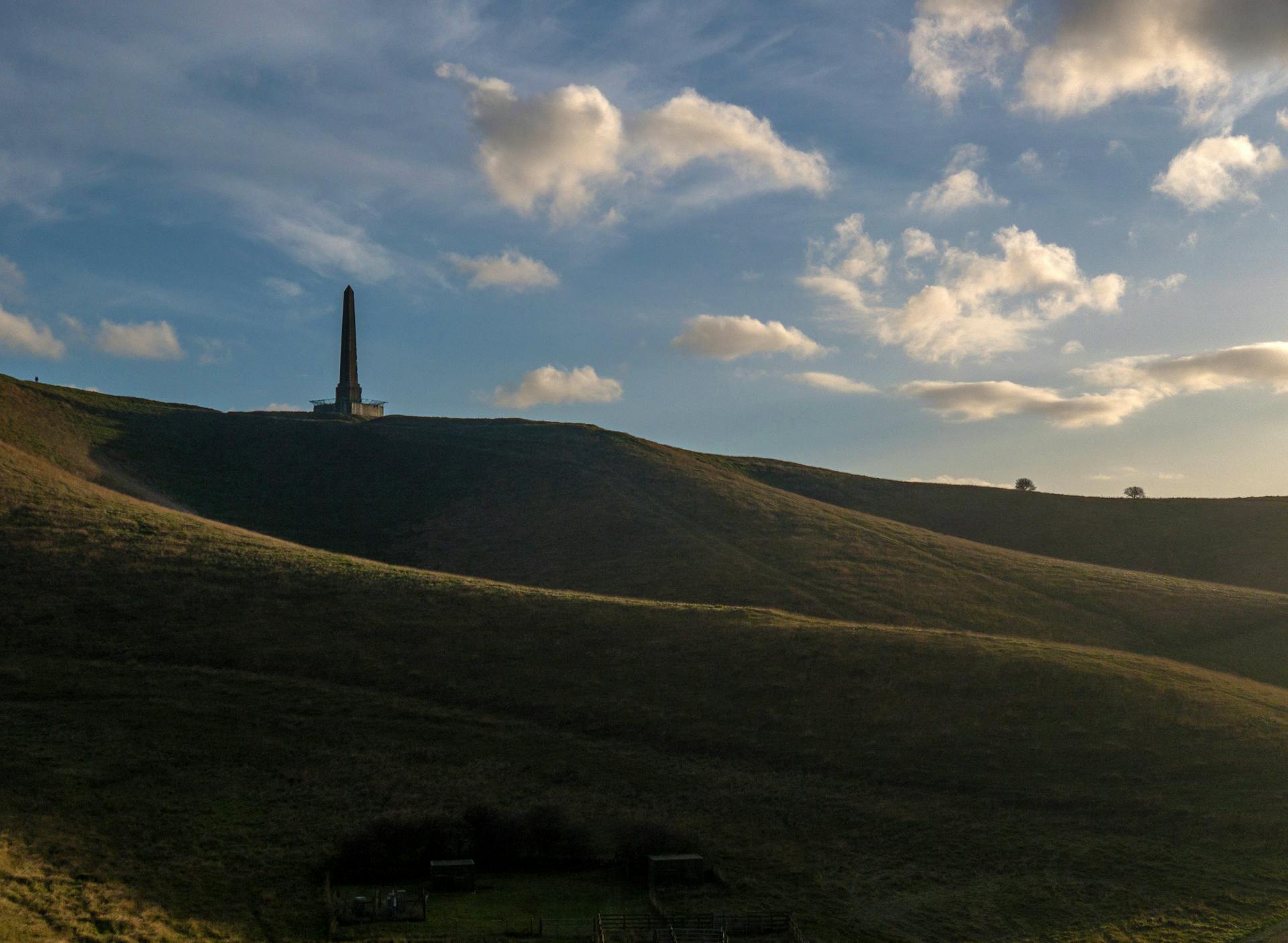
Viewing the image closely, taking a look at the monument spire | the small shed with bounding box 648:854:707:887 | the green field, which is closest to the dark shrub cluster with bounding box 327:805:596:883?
the green field

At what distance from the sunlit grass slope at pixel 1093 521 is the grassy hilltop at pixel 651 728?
48.8 feet

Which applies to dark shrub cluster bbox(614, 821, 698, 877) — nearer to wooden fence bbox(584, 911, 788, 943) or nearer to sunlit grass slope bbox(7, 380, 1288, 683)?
wooden fence bbox(584, 911, 788, 943)

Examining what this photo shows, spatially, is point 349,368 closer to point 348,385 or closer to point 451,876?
point 348,385

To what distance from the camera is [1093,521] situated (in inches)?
3755

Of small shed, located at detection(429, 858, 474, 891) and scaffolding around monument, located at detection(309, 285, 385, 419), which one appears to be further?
scaffolding around monument, located at detection(309, 285, 385, 419)

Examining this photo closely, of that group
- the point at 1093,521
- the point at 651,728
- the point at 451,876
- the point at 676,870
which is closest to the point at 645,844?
the point at 676,870

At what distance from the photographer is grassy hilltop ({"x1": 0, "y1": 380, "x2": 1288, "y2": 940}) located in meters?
26.1

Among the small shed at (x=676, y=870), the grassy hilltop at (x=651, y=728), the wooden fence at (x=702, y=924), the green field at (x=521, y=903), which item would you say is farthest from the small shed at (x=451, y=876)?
the small shed at (x=676, y=870)

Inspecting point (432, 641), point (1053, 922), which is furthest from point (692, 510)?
point (1053, 922)

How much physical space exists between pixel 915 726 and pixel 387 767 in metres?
21.0

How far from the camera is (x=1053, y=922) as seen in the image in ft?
82.1

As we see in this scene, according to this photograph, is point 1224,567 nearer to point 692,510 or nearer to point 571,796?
point 692,510

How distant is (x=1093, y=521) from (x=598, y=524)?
173ft

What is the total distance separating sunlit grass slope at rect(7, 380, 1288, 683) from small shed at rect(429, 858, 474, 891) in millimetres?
35208
